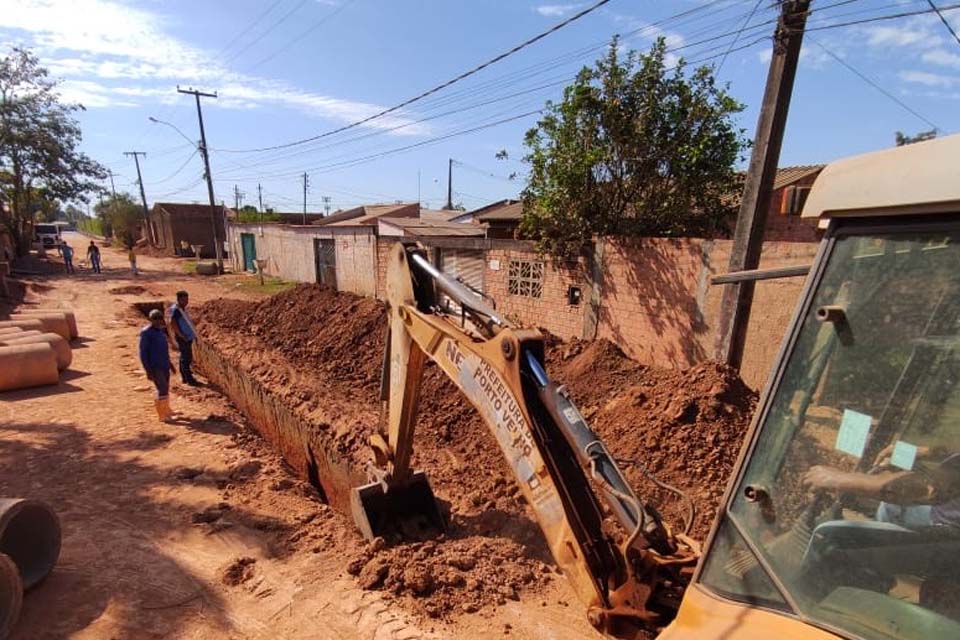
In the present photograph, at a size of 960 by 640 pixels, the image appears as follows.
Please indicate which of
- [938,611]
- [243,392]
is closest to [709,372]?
[938,611]

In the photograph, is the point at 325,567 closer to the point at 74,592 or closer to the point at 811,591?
the point at 74,592

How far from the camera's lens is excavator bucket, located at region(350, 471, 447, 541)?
4.34 metres

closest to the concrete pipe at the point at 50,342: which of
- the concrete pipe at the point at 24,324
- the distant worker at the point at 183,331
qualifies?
the concrete pipe at the point at 24,324

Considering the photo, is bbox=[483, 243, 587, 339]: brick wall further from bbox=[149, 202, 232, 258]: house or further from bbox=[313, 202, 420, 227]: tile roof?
bbox=[149, 202, 232, 258]: house

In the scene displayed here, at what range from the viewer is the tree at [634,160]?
8.00m

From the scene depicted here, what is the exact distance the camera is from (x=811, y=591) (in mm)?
1426

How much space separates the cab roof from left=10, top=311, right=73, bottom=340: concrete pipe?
13140 mm

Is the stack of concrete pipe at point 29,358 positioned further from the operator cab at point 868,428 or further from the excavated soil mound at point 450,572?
the operator cab at point 868,428

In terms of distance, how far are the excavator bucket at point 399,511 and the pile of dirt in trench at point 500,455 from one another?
0.70ft

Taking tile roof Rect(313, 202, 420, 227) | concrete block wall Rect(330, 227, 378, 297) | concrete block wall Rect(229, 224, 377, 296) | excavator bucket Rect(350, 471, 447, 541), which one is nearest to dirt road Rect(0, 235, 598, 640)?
excavator bucket Rect(350, 471, 447, 541)

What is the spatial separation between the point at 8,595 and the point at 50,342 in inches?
279

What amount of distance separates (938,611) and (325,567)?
3.92 metres

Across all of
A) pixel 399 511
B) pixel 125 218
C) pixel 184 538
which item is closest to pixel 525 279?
pixel 399 511

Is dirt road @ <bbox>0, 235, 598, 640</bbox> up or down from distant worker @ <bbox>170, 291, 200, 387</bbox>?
down
